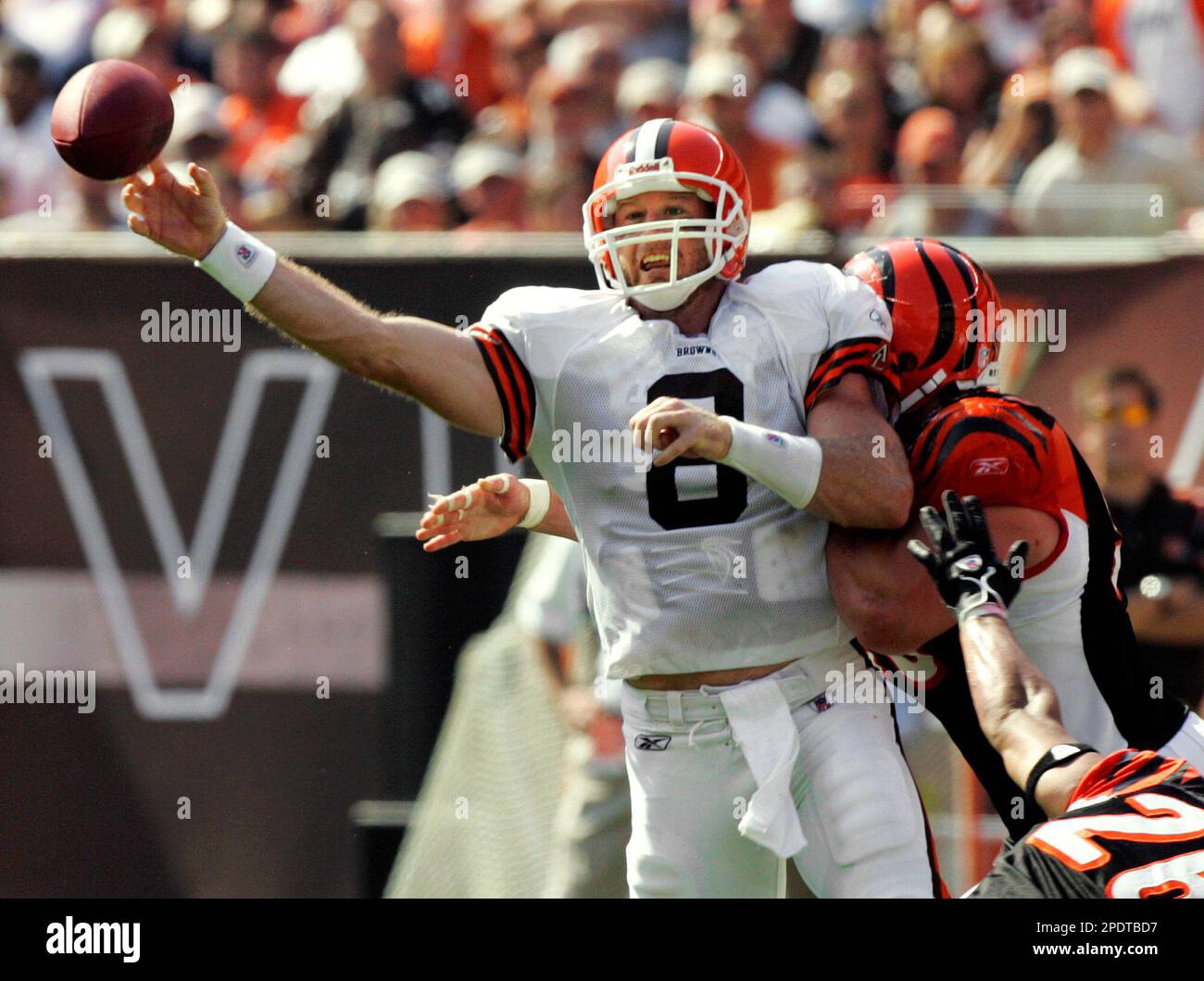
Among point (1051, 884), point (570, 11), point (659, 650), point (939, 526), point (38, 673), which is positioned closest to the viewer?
point (1051, 884)

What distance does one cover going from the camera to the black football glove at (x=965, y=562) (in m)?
3.62

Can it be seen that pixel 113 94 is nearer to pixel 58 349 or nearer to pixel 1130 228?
pixel 58 349

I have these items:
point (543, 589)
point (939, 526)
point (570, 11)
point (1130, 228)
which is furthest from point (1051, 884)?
point (570, 11)

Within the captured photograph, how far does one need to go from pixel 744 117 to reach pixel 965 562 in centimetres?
384

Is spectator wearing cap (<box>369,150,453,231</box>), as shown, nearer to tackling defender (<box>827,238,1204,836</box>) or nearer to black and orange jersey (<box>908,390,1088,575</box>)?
tackling defender (<box>827,238,1204,836</box>)

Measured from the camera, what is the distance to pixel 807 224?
646 cm

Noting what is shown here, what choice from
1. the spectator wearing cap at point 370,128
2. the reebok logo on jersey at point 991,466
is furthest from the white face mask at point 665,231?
the spectator wearing cap at point 370,128

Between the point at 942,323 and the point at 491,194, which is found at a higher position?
the point at 491,194

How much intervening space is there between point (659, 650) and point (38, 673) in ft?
10.7

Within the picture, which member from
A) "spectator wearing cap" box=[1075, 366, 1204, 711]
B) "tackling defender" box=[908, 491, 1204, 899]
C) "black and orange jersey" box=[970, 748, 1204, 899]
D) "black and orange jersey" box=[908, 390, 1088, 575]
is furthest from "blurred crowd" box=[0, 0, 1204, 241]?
"black and orange jersey" box=[970, 748, 1204, 899]

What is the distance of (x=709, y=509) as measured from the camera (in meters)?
3.92

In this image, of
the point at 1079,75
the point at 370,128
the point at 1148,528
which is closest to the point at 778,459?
the point at 1148,528

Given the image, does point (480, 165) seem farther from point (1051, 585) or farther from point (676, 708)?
point (1051, 585)

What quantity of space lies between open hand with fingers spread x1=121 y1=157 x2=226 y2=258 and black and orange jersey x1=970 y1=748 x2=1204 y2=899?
1.90 m
